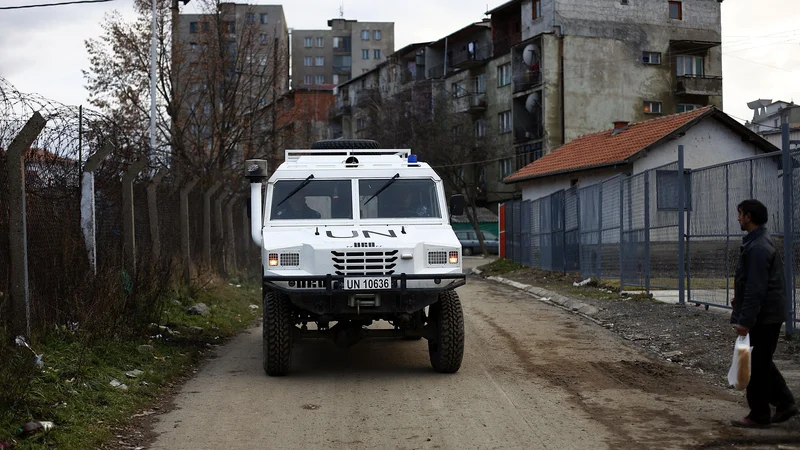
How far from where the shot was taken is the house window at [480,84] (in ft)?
208

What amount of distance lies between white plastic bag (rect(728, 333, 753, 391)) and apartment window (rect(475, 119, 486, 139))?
5640 cm

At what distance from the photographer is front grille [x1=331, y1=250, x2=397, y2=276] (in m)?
9.91

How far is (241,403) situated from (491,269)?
81.6 ft

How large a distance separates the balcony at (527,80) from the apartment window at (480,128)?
6301mm

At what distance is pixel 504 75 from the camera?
2384 inches

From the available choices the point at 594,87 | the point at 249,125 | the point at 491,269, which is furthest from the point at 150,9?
the point at 594,87

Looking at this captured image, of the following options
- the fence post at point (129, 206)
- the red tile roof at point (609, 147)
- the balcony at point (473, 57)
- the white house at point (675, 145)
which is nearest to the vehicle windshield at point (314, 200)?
the fence post at point (129, 206)

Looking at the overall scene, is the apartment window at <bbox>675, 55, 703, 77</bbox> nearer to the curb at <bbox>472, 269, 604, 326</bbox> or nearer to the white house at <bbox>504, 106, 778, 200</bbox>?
the white house at <bbox>504, 106, 778, 200</bbox>

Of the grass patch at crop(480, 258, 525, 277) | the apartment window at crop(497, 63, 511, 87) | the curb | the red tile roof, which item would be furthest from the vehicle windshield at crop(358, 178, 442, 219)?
the apartment window at crop(497, 63, 511, 87)

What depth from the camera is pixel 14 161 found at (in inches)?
362

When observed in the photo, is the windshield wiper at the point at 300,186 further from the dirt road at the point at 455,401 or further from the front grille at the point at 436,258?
the front grille at the point at 436,258

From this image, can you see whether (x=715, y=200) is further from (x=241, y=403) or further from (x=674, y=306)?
(x=241, y=403)

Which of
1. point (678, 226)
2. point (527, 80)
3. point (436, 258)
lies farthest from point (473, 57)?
point (436, 258)

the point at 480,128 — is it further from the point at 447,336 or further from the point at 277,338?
the point at 277,338
